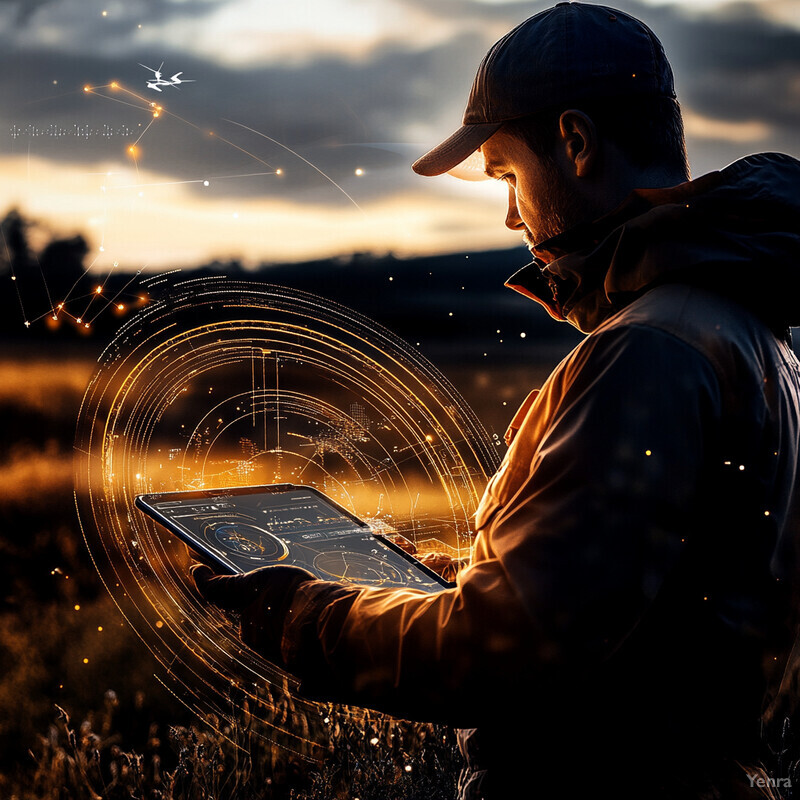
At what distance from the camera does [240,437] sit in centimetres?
312

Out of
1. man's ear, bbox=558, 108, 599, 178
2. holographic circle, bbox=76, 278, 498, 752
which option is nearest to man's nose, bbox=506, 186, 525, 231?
man's ear, bbox=558, 108, 599, 178

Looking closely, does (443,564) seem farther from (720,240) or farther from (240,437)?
(240,437)

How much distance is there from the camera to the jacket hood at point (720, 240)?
1.19 m

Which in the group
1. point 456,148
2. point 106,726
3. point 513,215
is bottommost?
point 106,726

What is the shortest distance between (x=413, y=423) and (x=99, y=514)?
1247mm

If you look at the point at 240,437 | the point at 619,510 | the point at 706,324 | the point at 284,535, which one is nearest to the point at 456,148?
the point at 706,324

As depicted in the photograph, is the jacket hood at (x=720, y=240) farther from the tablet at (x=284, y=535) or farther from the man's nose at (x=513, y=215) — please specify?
the tablet at (x=284, y=535)

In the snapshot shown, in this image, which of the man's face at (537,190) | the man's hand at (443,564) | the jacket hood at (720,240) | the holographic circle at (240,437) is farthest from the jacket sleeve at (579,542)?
the holographic circle at (240,437)

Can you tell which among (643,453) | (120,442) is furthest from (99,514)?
(643,453)

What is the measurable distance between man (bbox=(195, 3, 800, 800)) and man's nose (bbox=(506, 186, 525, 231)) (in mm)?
163

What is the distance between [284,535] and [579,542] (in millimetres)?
1069

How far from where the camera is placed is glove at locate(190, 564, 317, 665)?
133cm

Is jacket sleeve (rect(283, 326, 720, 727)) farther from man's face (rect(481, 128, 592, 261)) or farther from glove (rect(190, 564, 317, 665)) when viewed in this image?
man's face (rect(481, 128, 592, 261))

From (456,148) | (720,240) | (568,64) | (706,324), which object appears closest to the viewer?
(706,324)
